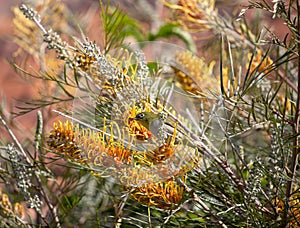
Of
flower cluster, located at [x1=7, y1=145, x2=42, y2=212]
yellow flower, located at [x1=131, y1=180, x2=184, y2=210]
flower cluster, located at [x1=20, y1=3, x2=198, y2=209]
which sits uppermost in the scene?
→ flower cluster, located at [x1=20, y1=3, x2=198, y2=209]

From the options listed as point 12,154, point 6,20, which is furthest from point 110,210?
point 6,20

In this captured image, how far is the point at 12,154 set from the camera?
29 centimetres

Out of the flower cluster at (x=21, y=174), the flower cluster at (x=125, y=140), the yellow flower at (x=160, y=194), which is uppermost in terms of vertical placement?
the flower cluster at (x=125, y=140)

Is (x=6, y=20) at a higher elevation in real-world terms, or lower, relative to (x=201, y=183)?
lower

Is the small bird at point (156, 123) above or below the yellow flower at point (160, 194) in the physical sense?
above

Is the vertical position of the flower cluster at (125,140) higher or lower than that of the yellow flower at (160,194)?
higher

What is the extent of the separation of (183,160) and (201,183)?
0.03 metres

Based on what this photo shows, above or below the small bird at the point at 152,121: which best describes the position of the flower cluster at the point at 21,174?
below

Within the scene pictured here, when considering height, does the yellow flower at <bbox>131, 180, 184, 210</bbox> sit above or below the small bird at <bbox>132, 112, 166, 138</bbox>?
below

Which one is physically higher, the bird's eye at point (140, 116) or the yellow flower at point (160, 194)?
the bird's eye at point (140, 116)

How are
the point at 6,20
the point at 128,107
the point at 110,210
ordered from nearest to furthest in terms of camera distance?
the point at 128,107 → the point at 110,210 → the point at 6,20

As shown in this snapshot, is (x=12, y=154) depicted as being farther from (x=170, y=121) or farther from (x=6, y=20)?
(x=6, y=20)

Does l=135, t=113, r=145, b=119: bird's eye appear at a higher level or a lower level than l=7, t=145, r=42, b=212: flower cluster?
higher

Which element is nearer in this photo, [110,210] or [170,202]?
[170,202]
